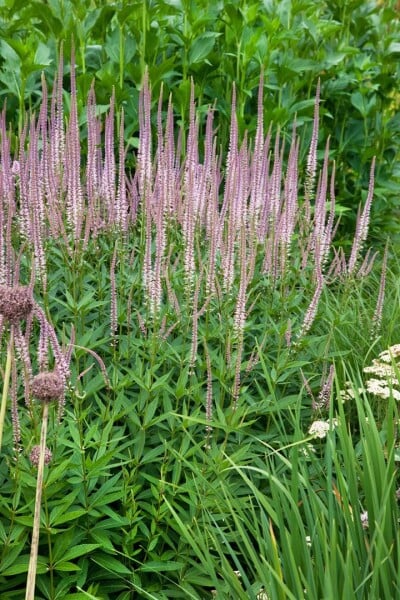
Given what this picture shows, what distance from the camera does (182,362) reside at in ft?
12.4

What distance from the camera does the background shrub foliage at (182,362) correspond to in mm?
2838

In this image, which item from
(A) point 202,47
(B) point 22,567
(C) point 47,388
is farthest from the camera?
(A) point 202,47

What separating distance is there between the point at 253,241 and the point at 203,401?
0.90 metres

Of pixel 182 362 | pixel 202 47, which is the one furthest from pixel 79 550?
pixel 202 47

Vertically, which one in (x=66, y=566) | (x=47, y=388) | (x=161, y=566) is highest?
(x=47, y=388)

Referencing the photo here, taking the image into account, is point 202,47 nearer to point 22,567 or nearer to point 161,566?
point 161,566

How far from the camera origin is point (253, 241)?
13.9 feet

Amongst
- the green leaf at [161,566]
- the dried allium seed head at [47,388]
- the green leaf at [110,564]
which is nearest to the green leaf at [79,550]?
the green leaf at [110,564]

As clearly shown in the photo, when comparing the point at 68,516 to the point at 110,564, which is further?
the point at 110,564

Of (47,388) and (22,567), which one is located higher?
(47,388)

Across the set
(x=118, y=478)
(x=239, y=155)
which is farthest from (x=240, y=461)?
(x=239, y=155)

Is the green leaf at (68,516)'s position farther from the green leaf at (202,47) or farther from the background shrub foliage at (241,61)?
the green leaf at (202,47)

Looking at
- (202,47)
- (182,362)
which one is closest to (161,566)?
(182,362)

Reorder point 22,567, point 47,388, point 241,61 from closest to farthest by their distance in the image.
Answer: point 47,388 < point 22,567 < point 241,61
